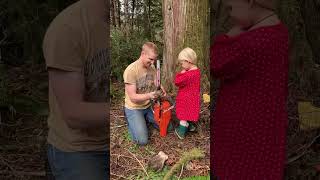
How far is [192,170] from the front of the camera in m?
2.49

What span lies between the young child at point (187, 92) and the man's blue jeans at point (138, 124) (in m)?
0.12

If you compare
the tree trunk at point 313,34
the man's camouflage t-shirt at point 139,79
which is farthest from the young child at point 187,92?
the tree trunk at point 313,34

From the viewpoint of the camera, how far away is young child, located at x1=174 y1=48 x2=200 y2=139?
7.90ft

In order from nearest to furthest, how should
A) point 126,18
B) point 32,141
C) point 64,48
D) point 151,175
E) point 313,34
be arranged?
point 64,48 → point 126,18 → point 151,175 → point 313,34 → point 32,141

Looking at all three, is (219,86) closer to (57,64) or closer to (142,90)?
(142,90)

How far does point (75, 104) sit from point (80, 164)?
308 mm

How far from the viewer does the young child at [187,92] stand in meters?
2.41

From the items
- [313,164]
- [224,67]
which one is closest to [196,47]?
[224,67]

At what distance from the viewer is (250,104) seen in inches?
98.9

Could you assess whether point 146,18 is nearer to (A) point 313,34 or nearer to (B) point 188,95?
(B) point 188,95

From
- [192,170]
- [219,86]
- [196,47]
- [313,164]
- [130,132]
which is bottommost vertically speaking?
[313,164]

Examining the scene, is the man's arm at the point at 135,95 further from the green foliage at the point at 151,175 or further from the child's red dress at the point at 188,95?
the green foliage at the point at 151,175

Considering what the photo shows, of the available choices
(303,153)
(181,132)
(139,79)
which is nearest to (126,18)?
(139,79)

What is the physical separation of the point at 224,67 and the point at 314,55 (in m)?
1.93
